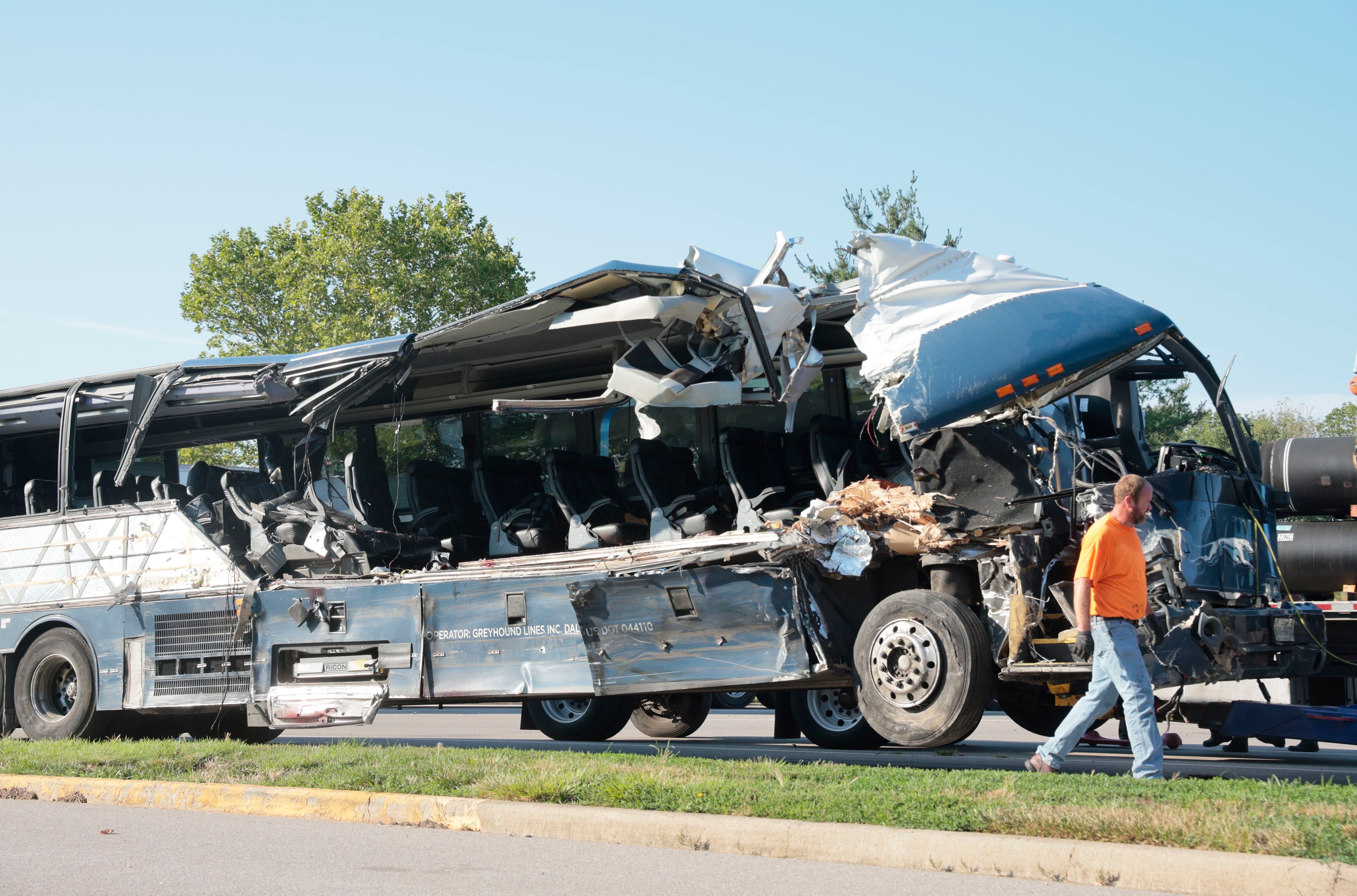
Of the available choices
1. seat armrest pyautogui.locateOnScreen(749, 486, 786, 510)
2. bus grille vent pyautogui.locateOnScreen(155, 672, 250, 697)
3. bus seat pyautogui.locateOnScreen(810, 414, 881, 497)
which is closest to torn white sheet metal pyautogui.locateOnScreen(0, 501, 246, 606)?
bus grille vent pyautogui.locateOnScreen(155, 672, 250, 697)

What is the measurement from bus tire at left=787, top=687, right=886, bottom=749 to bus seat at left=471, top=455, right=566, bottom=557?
8.38 feet

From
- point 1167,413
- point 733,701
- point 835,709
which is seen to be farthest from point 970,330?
point 1167,413

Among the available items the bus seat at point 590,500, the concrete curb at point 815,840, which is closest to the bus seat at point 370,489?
the bus seat at point 590,500

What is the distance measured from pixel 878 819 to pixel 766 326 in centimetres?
401

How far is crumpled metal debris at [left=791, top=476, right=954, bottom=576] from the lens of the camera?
805 cm

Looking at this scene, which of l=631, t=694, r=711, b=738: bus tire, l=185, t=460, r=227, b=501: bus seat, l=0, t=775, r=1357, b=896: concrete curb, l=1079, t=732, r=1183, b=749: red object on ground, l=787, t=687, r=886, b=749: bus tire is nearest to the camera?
l=0, t=775, r=1357, b=896: concrete curb

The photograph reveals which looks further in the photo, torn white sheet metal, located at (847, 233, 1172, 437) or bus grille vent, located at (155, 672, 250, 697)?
bus grille vent, located at (155, 672, 250, 697)

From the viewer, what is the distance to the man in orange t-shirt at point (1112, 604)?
6.73 metres

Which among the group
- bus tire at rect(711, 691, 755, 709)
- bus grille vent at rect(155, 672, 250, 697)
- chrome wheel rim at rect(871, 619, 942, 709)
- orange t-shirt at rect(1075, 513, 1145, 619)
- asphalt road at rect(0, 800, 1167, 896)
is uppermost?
orange t-shirt at rect(1075, 513, 1145, 619)

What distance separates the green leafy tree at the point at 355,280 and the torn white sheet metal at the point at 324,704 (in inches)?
952

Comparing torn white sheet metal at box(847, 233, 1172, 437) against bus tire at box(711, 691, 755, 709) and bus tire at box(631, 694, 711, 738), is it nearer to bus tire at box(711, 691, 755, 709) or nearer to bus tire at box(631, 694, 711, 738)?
bus tire at box(631, 694, 711, 738)

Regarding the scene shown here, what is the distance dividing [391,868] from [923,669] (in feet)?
11.4

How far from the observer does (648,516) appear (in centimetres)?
1138

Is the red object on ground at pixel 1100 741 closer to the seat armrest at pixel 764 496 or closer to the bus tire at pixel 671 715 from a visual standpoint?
the seat armrest at pixel 764 496
